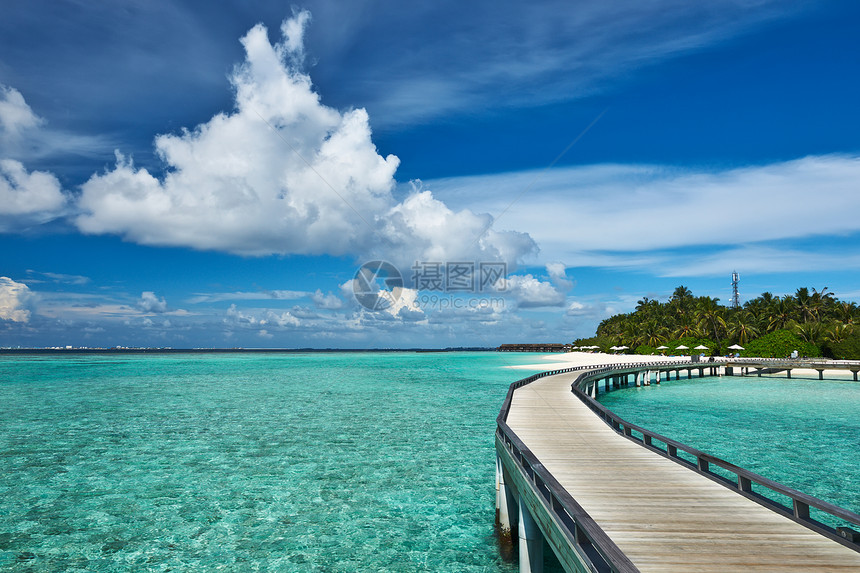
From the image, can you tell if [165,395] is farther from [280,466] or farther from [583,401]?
[583,401]

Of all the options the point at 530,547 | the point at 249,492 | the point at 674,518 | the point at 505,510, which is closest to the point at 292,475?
the point at 249,492

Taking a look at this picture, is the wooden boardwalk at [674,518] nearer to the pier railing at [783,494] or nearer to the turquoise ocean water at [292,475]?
the pier railing at [783,494]

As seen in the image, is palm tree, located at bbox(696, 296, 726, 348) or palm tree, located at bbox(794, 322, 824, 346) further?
palm tree, located at bbox(696, 296, 726, 348)

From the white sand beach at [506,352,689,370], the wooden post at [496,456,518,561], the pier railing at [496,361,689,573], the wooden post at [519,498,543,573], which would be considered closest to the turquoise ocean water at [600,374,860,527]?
the wooden post at [496,456,518,561]

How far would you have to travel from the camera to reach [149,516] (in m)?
14.7

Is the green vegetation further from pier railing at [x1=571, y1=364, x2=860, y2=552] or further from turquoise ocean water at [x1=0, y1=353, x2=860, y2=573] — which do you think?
pier railing at [x1=571, y1=364, x2=860, y2=552]

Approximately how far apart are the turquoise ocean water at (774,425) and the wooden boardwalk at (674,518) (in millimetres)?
7524

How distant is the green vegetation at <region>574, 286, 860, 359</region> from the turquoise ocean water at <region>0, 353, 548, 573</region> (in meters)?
57.6

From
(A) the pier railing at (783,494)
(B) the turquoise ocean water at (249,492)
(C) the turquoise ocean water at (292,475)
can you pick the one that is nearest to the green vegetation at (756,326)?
(C) the turquoise ocean water at (292,475)

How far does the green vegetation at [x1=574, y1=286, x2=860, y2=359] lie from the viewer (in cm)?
6719

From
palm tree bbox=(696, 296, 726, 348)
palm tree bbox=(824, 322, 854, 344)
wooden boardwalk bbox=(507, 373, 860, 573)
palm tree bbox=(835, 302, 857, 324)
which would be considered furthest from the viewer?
palm tree bbox=(696, 296, 726, 348)

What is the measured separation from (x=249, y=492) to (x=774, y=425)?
29.3 meters

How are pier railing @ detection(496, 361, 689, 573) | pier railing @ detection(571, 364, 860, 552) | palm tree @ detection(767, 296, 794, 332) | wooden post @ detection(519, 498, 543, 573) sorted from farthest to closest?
1. palm tree @ detection(767, 296, 794, 332)
2. wooden post @ detection(519, 498, 543, 573)
3. pier railing @ detection(571, 364, 860, 552)
4. pier railing @ detection(496, 361, 689, 573)

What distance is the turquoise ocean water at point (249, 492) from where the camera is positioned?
12.2m
